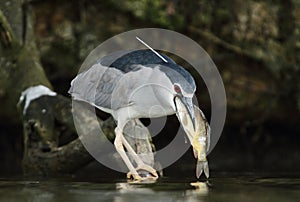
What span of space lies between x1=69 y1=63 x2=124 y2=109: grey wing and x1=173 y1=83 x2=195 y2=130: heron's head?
0.67 meters

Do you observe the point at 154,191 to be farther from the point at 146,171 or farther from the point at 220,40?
the point at 220,40

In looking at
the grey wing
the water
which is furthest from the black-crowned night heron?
the water

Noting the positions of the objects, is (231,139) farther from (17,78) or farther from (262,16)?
(17,78)

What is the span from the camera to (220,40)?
24.3 feet

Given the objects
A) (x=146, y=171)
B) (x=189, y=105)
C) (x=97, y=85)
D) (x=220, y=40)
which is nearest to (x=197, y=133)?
(x=189, y=105)

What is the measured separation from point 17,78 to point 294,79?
325 centimetres

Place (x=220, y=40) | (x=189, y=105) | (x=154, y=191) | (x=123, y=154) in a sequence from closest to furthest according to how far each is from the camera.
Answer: (x=154, y=191)
(x=189, y=105)
(x=123, y=154)
(x=220, y=40)

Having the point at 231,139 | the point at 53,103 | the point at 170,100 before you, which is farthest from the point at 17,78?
the point at 231,139

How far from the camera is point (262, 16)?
24.2 feet

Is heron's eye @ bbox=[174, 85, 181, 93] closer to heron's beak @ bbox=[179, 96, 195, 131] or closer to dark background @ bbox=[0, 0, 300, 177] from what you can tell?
heron's beak @ bbox=[179, 96, 195, 131]

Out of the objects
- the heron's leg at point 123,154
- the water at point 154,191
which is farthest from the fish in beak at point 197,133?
the heron's leg at point 123,154

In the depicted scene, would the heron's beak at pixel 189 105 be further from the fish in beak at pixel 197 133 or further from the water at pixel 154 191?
the water at pixel 154 191

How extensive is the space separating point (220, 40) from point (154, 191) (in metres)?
4.03

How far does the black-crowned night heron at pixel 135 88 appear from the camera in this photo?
3973 mm
